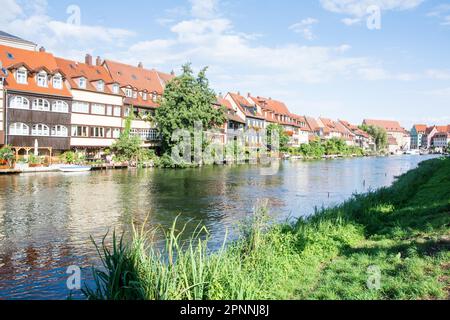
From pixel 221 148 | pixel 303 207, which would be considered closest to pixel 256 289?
pixel 303 207

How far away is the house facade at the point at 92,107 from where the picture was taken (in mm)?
52812

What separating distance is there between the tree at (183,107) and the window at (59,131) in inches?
521

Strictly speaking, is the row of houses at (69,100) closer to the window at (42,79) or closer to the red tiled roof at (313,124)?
the window at (42,79)

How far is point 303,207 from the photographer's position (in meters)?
24.8

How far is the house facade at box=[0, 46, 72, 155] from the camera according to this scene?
45312mm

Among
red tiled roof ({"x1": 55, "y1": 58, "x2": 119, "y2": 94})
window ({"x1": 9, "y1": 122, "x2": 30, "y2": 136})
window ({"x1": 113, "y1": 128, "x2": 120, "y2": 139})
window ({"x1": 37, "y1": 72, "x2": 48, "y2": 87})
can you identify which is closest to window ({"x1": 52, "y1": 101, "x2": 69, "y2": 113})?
window ({"x1": 37, "y1": 72, "x2": 48, "y2": 87})

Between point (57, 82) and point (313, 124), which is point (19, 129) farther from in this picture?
point (313, 124)

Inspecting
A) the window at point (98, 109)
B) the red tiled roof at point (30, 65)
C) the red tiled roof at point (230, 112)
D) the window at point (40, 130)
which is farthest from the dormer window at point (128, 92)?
the red tiled roof at point (230, 112)

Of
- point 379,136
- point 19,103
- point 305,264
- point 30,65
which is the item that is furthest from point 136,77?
point 379,136

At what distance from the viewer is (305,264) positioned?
10.8 m

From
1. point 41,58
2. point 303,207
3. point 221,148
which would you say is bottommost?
point 303,207
